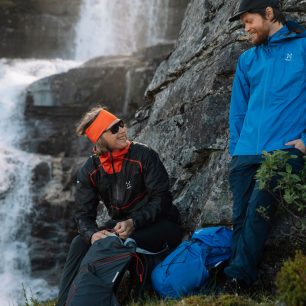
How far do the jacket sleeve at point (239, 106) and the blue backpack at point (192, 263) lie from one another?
2.35ft

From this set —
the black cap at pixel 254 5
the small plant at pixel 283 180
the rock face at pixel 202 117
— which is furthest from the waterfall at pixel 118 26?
the small plant at pixel 283 180

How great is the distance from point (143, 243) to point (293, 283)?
1.94 m

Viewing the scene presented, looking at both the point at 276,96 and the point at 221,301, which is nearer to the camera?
the point at 221,301

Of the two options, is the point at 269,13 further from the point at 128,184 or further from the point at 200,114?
the point at 200,114

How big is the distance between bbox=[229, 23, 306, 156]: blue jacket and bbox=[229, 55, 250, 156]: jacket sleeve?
10cm

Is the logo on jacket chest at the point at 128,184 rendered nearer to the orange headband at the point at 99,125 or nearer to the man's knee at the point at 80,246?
the orange headband at the point at 99,125

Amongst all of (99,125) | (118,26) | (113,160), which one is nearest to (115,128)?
(99,125)

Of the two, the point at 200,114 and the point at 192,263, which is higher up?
the point at 200,114

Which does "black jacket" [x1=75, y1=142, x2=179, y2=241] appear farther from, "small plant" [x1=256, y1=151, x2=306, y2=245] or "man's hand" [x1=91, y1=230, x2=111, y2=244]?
"small plant" [x1=256, y1=151, x2=306, y2=245]

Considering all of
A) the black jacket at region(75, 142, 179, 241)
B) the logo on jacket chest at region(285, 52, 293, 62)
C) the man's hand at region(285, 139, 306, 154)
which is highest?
the logo on jacket chest at region(285, 52, 293, 62)

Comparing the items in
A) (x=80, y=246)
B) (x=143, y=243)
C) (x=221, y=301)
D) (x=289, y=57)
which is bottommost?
(x=80, y=246)

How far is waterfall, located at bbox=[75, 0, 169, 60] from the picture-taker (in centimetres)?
2509

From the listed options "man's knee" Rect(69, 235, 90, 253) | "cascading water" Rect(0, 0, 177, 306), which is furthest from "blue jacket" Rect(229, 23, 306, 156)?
"cascading water" Rect(0, 0, 177, 306)

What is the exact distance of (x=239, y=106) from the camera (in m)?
4.31
